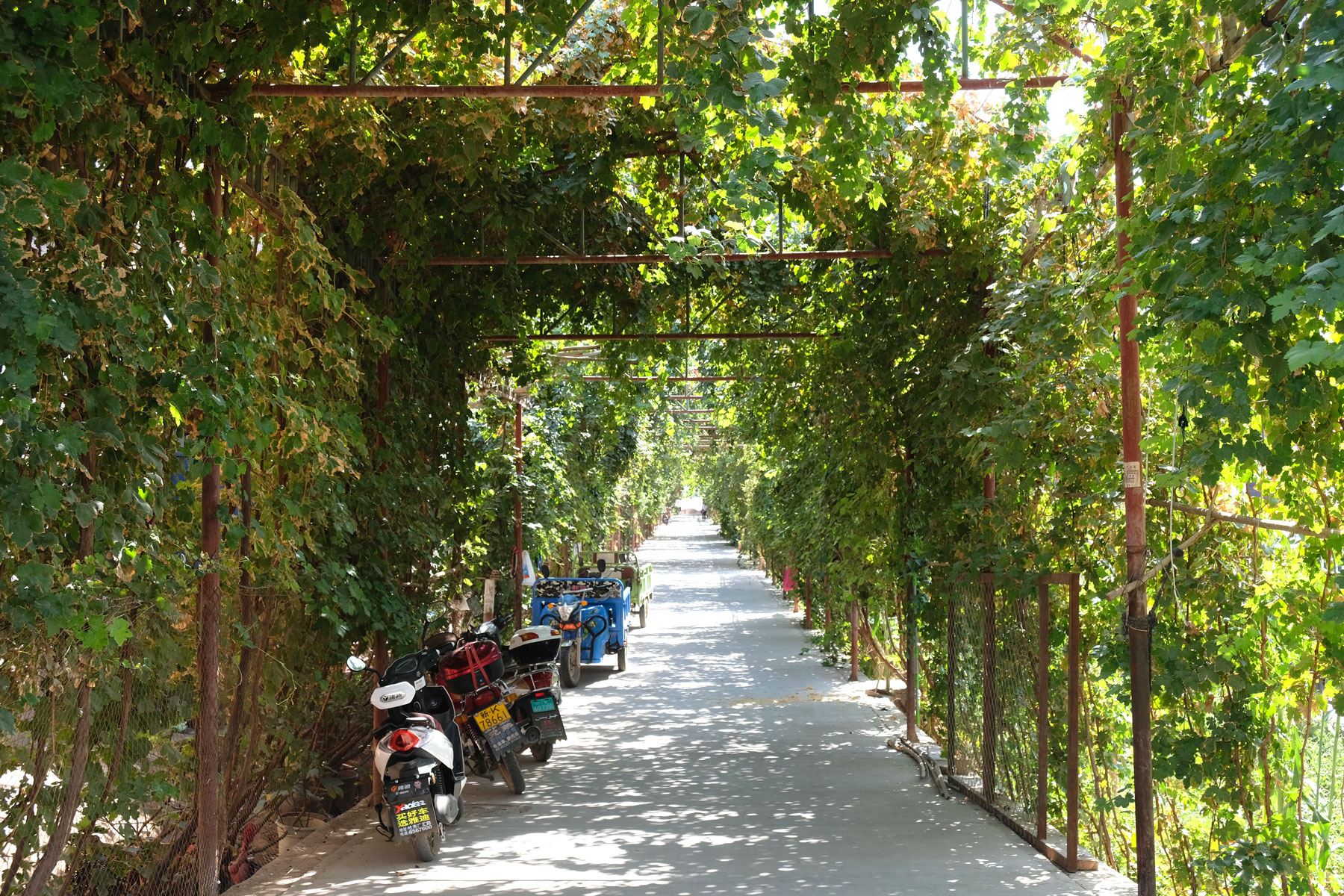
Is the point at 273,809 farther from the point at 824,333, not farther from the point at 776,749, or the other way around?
the point at 824,333

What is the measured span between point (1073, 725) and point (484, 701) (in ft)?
12.4

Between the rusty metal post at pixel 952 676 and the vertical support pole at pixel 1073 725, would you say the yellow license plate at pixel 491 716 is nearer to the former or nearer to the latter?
the rusty metal post at pixel 952 676

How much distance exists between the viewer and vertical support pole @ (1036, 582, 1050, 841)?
5.93m

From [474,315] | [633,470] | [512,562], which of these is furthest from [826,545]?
[633,470]

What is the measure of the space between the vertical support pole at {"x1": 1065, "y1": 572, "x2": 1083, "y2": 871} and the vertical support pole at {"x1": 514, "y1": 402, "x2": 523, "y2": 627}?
7455mm

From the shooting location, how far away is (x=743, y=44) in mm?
3977

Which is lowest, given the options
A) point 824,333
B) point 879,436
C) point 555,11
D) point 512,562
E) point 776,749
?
point 776,749

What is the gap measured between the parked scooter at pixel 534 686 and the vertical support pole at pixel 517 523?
349 centimetres

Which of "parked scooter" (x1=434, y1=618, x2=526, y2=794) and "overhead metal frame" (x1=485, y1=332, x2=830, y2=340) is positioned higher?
"overhead metal frame" (x1=485, y1=332, x2=830, y2=340)

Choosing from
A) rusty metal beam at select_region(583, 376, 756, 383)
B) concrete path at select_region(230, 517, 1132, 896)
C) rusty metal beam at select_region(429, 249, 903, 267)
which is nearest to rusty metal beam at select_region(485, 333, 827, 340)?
rusty metal beam at select_region(583, 376, 756, 383)

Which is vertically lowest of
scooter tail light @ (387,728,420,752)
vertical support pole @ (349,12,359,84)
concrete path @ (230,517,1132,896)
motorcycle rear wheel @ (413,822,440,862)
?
concrete path @ (230,517,1132,896)

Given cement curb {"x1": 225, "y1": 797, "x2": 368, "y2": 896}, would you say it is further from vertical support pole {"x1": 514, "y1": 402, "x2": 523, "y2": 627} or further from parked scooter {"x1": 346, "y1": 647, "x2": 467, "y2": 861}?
vertical support pole {"x1": 514, "y1": 402, "x2": 523, "y2": 627}

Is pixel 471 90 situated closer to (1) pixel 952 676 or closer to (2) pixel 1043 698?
(2) pixel 1043 698

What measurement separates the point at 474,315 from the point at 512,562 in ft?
15.5
